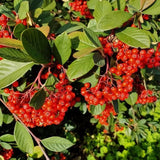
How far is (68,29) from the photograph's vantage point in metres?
1.33

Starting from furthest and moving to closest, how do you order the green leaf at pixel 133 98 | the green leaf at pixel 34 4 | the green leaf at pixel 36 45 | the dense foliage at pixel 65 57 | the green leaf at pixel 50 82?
the green leaf at pixel 133 98
the green leaf at pixel 34 4
the green leaf at pixel 50 82
the dense foliage at pixel 65 57
the green leaf at pixel 36 45

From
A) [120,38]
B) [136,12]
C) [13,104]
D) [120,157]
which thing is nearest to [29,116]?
[13,104]

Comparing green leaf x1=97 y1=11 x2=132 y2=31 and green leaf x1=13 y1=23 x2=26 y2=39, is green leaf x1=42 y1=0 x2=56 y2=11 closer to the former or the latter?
green leaf x1=13 y1=23 x2=26 y2=39

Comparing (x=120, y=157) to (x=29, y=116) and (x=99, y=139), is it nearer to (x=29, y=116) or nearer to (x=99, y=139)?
(x=99, y=139)

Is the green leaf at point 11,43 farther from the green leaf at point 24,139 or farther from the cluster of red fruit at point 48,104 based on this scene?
the green leaf at point 24,139

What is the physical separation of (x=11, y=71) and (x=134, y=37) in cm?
74

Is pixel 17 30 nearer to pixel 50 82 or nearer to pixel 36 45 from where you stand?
pixel 36 45

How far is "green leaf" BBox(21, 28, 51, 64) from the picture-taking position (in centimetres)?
93

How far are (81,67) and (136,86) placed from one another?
0.87 meters

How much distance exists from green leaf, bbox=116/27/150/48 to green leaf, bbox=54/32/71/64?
311 millimetres

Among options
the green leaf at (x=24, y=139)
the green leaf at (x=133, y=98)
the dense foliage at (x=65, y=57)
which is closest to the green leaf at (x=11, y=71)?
the dense foliage at (x=65, y=57)

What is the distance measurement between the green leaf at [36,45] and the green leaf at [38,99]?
18 centimetres

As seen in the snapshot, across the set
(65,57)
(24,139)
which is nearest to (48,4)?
(65,57)

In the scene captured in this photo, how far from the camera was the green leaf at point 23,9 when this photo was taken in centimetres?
123
